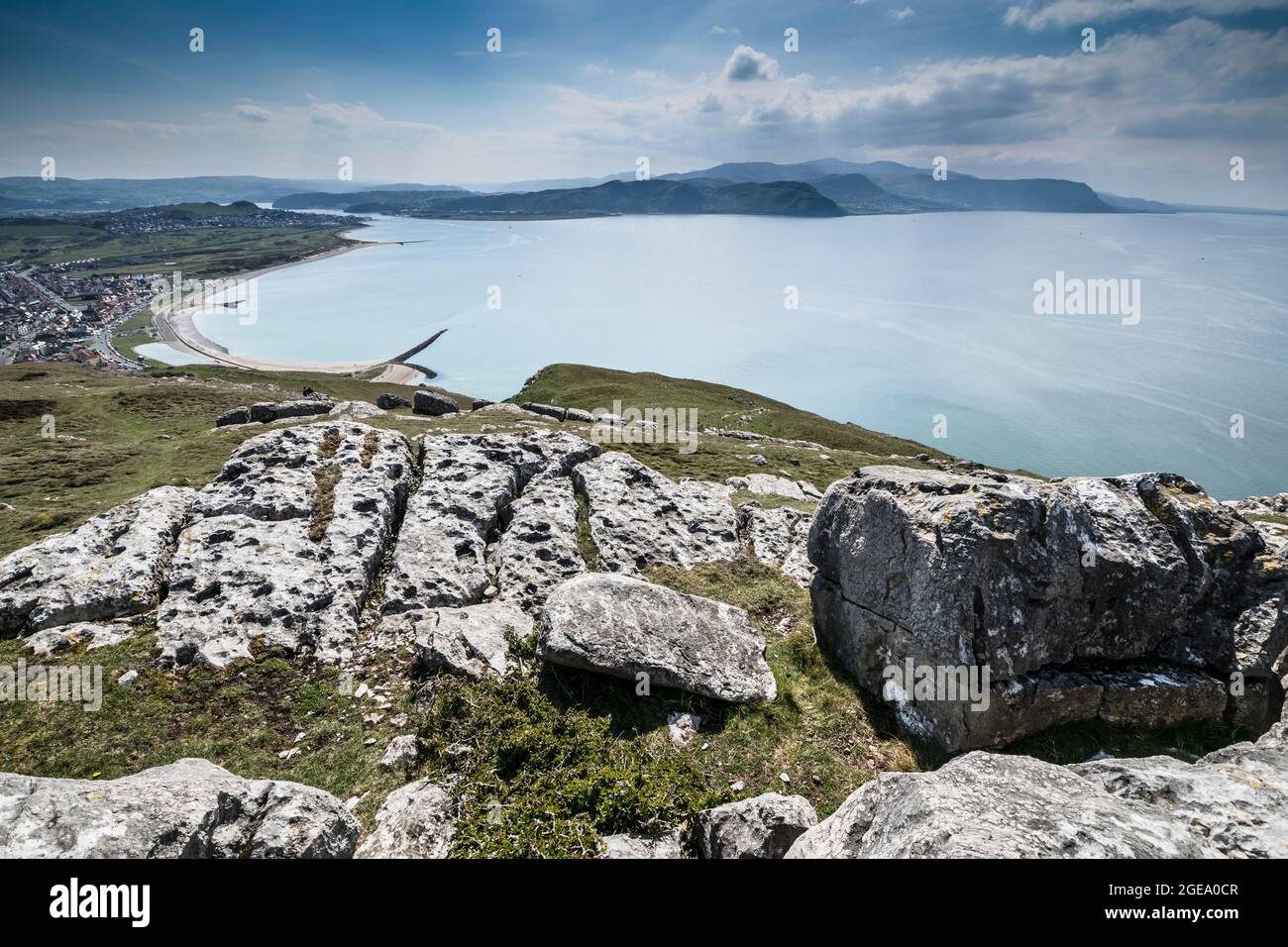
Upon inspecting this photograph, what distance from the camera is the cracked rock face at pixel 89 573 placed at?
14773mm

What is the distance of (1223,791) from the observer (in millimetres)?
7613

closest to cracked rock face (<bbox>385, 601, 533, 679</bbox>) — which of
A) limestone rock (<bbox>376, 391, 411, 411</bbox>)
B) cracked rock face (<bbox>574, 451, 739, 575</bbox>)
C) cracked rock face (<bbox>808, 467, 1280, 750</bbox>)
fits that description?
cracked rock face (<bbox>574, 451, 739, 575</bbox>)

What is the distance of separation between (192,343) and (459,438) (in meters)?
188

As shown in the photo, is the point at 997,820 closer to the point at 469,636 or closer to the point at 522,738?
the point at 522,738

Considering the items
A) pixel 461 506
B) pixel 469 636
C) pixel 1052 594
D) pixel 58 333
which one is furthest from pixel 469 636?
pixel 58 333

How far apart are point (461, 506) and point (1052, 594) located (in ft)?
60.2

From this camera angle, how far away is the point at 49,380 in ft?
179

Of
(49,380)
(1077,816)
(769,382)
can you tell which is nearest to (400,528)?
(1077,816)

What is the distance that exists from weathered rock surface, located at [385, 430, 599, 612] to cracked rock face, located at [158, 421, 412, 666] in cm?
104

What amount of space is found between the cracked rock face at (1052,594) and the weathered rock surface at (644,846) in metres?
6.50

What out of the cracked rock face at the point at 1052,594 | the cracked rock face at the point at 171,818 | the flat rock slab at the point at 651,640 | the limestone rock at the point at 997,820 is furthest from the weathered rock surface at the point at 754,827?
the cracked rock face at the point at 171,818

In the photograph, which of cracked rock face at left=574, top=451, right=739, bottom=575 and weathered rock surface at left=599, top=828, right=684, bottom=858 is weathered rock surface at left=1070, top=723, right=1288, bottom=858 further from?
cracked rock face at left=574, top=451, right=739, bottom=575

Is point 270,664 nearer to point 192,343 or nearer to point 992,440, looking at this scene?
point 992,440

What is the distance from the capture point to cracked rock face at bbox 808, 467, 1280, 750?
39.4ft
